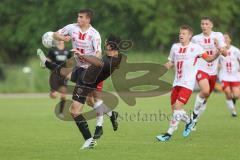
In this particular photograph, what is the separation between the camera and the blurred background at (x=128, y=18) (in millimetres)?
49125

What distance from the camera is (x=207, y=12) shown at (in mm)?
50125

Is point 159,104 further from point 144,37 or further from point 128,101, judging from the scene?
point 144,37

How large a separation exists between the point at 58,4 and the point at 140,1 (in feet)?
21.1

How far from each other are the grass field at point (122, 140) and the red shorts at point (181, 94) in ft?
2.67

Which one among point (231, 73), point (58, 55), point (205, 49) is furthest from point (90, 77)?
point (231, 73)

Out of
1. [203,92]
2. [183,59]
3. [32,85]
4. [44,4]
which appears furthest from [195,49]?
[44,4]

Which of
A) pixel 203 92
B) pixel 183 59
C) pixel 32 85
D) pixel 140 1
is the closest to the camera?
pixel 183 59

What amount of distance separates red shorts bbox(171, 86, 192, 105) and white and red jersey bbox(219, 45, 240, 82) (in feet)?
24.6

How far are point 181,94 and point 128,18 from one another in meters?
37.9

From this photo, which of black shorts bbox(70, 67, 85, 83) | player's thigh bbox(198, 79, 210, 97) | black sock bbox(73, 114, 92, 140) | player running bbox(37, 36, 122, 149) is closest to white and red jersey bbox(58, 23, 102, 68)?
black shorts bbox(70, 67, 85, 83)

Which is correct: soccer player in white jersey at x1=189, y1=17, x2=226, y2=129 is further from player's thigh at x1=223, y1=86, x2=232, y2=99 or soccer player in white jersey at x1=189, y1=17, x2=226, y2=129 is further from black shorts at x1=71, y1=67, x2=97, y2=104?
player's thigh at x1=223, y1=86, x2=232, y2=99

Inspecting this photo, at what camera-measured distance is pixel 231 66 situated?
2166cm

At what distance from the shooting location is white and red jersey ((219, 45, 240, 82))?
69.8 ft

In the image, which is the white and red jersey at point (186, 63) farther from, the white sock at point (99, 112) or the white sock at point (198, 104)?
the white sock at point (198, 104)
